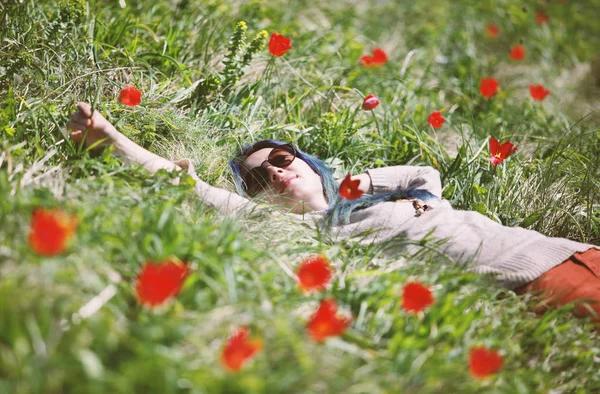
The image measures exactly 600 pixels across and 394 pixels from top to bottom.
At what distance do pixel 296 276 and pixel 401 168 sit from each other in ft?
4.04

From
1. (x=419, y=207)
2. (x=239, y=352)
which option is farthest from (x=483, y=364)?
(x=419, y=207)

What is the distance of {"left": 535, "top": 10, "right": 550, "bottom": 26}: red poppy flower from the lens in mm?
5553

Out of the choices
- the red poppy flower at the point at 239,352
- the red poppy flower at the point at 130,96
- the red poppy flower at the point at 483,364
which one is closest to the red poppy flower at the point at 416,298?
the red poppy flower at the point at 483,364

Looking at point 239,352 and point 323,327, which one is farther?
point 323,327

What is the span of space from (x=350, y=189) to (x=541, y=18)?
12.9 feet

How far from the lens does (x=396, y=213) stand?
278 cm

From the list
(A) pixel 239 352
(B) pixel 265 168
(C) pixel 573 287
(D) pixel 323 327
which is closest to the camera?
(A) pixel 239 352

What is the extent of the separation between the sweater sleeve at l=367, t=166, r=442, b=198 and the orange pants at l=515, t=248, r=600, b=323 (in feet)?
2.40

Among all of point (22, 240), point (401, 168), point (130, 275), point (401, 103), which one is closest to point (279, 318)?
point (130, 275)

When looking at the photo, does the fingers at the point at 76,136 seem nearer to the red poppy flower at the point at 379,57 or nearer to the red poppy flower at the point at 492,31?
the red poppy flower at the point at 379,57

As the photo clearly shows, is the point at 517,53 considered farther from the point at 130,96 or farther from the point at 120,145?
the point at 120,145

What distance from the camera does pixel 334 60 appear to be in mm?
4223

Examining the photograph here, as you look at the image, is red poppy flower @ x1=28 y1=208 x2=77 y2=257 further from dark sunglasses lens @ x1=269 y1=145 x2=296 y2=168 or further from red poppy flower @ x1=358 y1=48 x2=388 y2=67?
red poppy flower @ x1=358 y1=48 x2=388 y2=67

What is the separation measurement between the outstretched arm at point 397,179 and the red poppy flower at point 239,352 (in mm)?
1604
